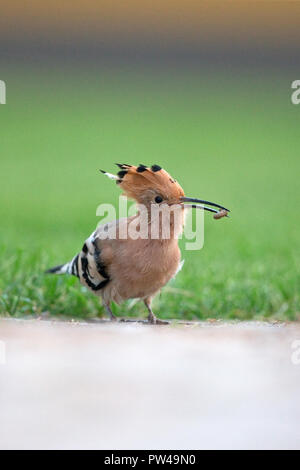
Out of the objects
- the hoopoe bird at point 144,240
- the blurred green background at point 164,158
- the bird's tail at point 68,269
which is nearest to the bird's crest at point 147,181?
the hoopoe bird at point 144,240

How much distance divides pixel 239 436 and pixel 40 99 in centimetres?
1629

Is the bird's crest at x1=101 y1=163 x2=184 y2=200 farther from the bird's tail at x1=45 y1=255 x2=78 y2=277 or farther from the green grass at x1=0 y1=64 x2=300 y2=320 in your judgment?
the green grass at x1=0 y1=64 x2=300 y2=320

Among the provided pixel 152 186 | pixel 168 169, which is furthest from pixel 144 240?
pixel 168 169

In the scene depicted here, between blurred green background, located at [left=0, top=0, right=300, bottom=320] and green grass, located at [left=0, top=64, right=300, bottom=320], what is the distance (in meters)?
0.02

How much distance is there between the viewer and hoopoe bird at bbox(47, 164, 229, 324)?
12.3ft

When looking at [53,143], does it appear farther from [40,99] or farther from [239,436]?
[239,436]

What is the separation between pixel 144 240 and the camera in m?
3.77

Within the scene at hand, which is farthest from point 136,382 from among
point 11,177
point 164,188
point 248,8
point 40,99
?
point 40,99

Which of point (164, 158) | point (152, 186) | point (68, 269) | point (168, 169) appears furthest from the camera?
point (164, 158)

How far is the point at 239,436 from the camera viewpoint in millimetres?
2271

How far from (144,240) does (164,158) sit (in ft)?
29.7

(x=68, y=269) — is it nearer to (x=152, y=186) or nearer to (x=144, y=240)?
(x=144, y=240)

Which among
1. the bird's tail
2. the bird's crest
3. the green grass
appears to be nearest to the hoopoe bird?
the bird's crest

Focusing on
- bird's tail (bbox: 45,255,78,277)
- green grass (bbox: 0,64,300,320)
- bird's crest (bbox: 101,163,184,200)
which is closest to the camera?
bird's crest (bbox: 101,163,184,200)
